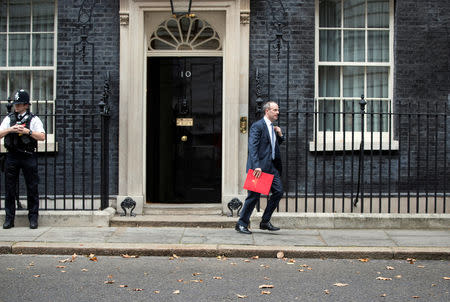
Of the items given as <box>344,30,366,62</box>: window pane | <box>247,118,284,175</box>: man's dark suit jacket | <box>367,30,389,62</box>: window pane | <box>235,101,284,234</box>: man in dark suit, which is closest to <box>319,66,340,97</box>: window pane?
<box>344,30,366,62</box>: window pane

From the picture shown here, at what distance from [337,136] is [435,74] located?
6.32ft

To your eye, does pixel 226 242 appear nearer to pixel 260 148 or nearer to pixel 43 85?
pixel 260 148

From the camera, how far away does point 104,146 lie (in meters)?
9.55

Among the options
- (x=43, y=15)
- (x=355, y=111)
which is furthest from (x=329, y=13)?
(x=43, y=15)

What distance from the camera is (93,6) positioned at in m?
10.1

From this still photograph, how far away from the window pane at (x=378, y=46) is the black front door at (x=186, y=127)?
2602 mm

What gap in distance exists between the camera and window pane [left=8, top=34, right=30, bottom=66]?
10.5 metres

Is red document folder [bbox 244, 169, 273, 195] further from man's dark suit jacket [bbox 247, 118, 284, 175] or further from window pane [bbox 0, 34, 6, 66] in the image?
window pane [bbox 0, 34, 6, 66]

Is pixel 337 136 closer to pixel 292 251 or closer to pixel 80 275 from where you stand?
pixel 292 251

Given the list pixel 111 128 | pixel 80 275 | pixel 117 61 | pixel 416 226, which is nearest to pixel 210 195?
pixel 111 128

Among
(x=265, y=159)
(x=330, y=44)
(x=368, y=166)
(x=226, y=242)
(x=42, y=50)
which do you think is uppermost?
(x=330, y=44)

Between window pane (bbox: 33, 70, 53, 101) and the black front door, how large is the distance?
169cm

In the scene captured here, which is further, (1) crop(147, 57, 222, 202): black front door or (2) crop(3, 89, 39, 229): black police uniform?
(1) crop(147, 57, 222, 202): black front door

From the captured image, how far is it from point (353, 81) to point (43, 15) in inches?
A: 213
